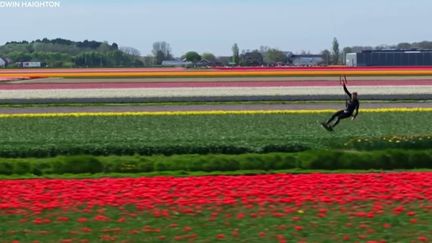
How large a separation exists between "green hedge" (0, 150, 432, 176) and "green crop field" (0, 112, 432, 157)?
1996mm

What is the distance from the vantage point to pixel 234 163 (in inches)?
649

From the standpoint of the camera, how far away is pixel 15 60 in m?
129

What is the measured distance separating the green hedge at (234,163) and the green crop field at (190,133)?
2.00m

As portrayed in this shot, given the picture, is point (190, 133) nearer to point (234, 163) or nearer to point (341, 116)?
point (341, 116)

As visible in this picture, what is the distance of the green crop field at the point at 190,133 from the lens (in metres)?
19.2

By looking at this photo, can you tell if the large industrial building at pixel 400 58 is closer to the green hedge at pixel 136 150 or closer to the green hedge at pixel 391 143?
the green hedge at pixel 391 143

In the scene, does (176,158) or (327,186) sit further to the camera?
(176,158)

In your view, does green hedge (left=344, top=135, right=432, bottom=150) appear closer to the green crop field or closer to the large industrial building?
the green crop field

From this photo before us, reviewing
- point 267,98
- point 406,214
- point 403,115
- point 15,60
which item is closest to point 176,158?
point 406,214

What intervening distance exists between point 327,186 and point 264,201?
1.86 meters

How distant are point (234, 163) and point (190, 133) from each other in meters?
6.49

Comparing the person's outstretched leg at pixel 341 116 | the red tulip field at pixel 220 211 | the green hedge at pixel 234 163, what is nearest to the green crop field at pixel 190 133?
the person's outstretched leg at pixel 341 116

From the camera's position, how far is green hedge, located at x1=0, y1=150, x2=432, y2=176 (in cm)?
1623

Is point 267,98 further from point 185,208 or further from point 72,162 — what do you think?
point 185,208
